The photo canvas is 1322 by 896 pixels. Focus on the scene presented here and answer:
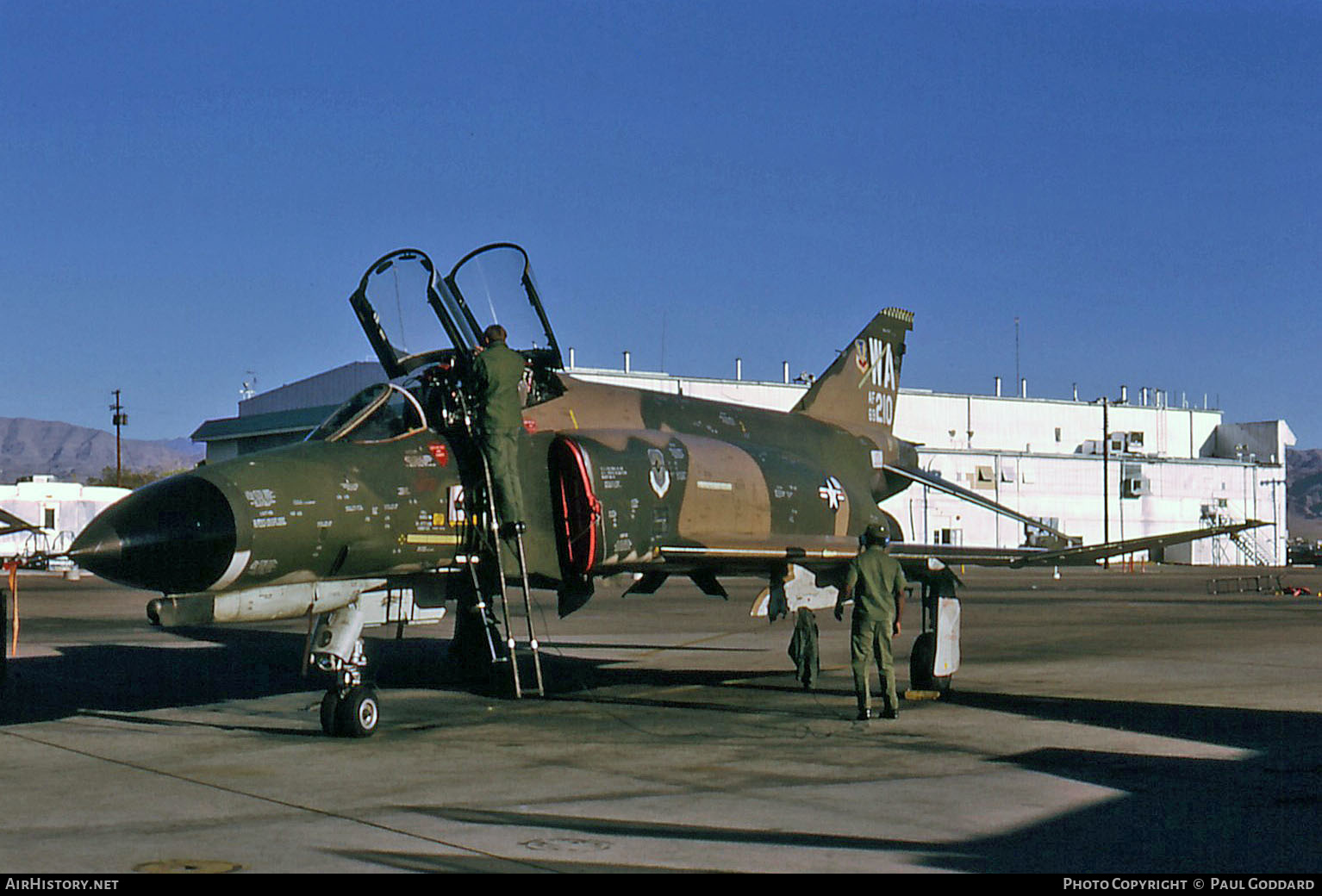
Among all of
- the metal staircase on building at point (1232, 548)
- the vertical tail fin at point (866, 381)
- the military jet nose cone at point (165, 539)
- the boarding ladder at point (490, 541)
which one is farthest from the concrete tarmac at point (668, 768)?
the metal staircase on building at point (1232, 548)

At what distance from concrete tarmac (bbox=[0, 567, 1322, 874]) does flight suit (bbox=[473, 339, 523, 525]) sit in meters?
2.01

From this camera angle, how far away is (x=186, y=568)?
32.2ft

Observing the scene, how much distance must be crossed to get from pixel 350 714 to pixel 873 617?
467 cm

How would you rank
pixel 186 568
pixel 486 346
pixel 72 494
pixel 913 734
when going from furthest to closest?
pixel 72 494 → pixel 486 346 → pixel 913 734 → pixel 186 568

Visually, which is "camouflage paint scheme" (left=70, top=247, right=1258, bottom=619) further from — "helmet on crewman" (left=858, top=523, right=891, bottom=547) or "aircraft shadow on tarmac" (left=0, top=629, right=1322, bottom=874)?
"helmet on crewman" (left=858, top=523, right=891, bottom=547)

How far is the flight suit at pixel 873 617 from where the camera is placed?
1196 centimetres

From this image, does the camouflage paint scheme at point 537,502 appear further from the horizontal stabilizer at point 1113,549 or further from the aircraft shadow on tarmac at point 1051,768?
the aircraft shadow on tarmac at point 1051,768

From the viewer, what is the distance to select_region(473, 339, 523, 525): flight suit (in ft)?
39.1

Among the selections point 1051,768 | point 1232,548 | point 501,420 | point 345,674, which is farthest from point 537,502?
point 1232,548

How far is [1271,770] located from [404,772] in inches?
235

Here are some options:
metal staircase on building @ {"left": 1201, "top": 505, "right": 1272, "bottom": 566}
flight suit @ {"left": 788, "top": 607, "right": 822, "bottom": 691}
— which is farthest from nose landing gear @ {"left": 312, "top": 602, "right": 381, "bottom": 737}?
metal staircase on building @ {"left": 1201, "top": 505, "right": 1272, "bottom": 566}

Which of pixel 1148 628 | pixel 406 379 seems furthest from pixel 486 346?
pixel 1148 628

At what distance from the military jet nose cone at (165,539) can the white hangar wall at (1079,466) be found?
173ft
